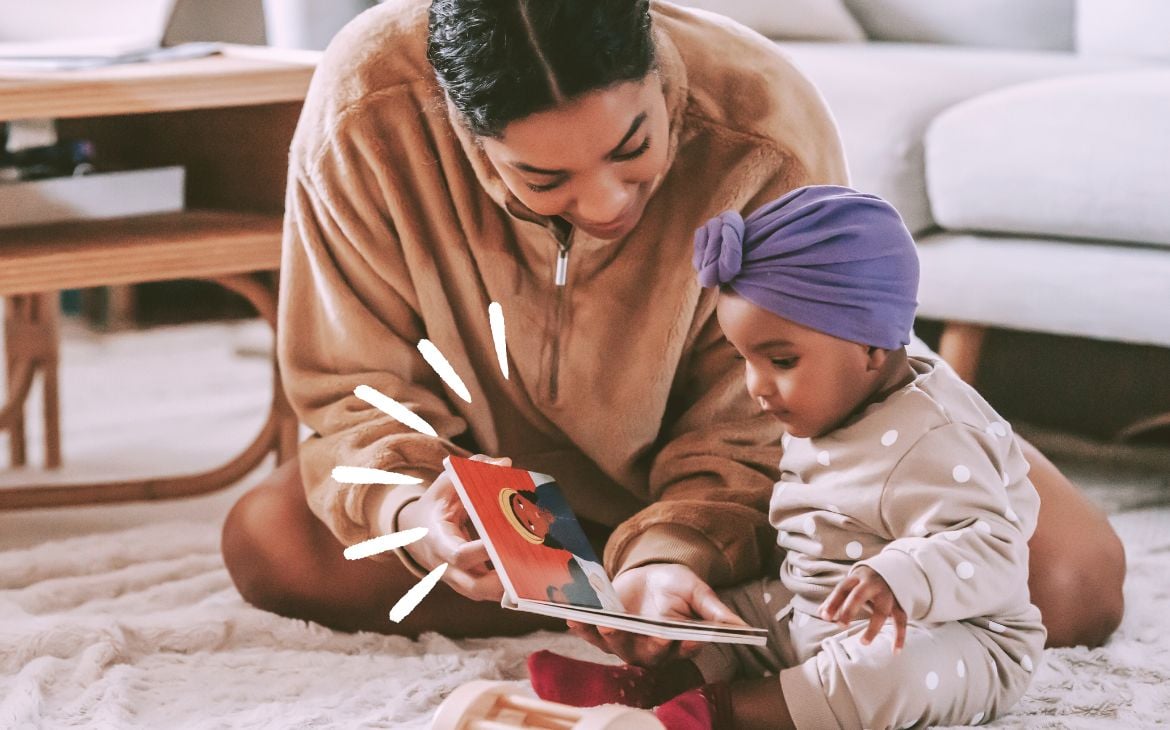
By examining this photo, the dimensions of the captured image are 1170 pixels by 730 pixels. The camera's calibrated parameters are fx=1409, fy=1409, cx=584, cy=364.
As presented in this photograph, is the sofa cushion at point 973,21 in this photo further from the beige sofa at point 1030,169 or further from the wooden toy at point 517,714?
the wooden toy at point 517,714

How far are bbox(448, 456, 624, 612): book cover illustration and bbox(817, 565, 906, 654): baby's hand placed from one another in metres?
0.15

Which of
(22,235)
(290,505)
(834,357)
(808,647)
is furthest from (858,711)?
(22,235)

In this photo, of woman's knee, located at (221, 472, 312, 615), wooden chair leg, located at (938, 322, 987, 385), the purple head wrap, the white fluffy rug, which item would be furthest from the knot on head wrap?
wooden chair leg, located at (938, 322, 987, 385)

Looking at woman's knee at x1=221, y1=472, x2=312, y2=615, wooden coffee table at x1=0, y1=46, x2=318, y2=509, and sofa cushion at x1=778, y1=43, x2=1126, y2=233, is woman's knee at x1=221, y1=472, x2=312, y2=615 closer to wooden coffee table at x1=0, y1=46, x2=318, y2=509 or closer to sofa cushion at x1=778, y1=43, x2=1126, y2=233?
wooden coffee table at x1=0, y1=46, x2=318, y2=509

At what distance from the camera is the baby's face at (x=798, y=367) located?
98 cm

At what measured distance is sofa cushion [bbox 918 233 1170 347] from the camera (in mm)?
1585

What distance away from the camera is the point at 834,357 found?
3.22ft

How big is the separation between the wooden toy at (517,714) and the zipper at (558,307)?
0.34m

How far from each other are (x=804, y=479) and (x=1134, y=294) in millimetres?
718

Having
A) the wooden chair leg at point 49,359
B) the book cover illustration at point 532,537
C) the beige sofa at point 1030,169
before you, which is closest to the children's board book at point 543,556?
the book cover illustration at point 532,537

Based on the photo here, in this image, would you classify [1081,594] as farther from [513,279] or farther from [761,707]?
[513,279]

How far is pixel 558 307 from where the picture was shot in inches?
48.4

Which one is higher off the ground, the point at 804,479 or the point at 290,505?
the point at 804,479

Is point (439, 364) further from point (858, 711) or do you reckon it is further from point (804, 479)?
point (858, 711)
